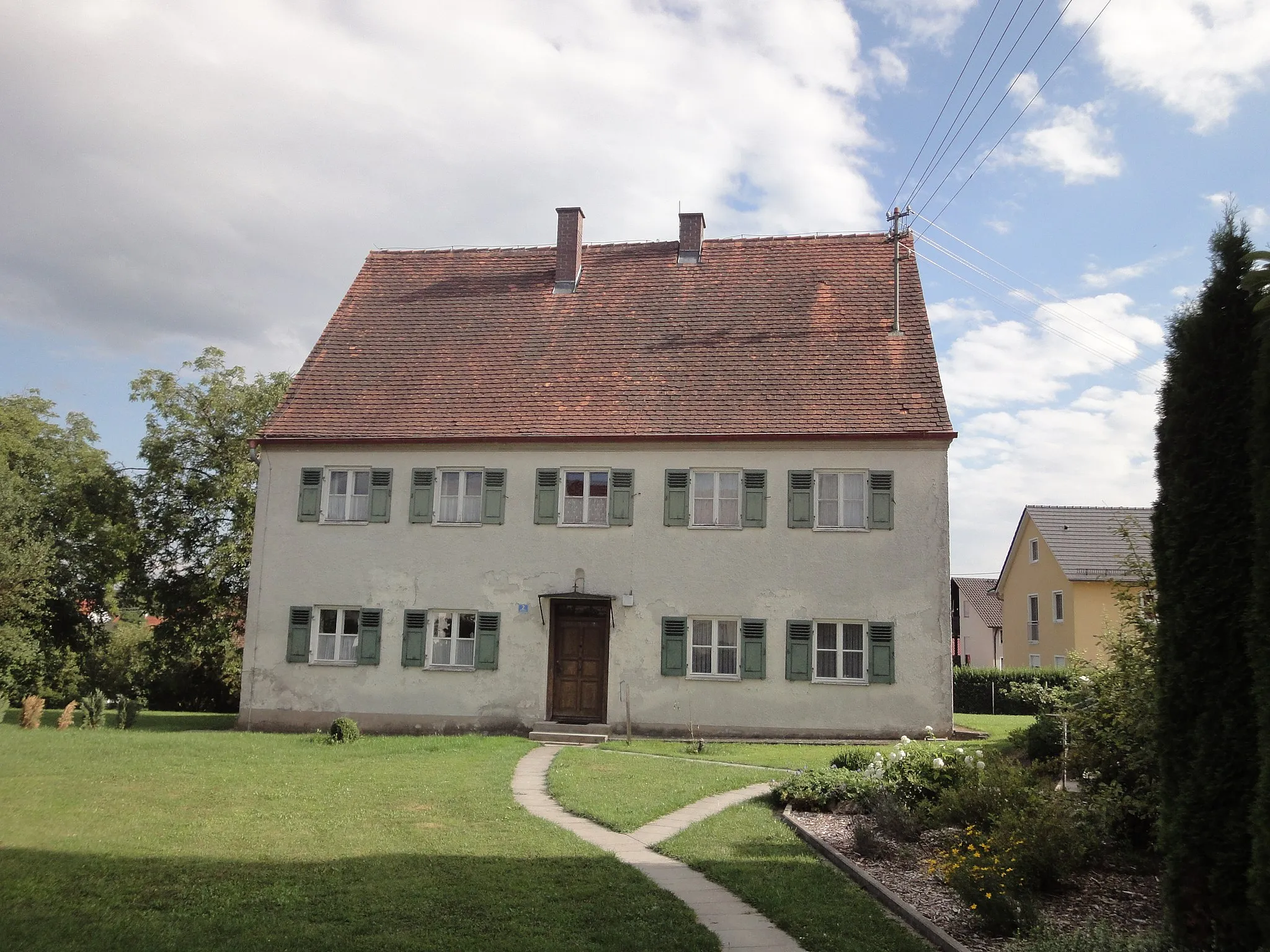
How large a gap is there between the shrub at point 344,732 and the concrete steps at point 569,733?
3692 millimetres

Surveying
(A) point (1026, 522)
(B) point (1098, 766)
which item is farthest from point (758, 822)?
(A) point (1026, 522)

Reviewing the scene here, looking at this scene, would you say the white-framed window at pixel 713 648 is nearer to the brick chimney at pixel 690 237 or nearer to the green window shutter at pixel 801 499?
the green window shutter at pixel 801 499

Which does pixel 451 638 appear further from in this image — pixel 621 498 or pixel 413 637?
pixel 621 498

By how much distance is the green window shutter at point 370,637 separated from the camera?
886 inches

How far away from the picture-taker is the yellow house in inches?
1554

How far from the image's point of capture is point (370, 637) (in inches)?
890

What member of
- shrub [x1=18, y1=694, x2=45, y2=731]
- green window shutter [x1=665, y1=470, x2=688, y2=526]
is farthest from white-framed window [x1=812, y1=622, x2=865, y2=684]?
shrub [x1=18, y1=694, x2=45, y2=731]

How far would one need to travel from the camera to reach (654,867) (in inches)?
366

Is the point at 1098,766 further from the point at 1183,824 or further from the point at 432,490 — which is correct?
the point at 432,490

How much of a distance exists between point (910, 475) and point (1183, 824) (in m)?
15.4

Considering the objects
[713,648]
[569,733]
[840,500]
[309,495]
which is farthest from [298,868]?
[309,495]

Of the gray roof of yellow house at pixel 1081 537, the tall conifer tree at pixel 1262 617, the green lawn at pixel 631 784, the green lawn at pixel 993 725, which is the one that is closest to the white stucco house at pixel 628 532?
the green lawn at pixel 993 725

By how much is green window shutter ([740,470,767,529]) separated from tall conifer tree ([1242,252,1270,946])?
1602 centimetres

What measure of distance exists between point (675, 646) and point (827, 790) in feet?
30.7
